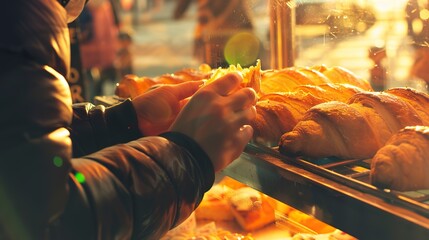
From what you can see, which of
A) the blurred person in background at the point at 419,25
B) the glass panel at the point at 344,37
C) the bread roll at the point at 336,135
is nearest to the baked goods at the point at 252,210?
the bread roll at the point at 336,135

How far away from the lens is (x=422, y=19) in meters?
1.92

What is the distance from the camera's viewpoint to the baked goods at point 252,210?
6.16ft

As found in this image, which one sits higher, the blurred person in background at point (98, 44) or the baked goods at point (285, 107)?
the baked goods at point (285, 107)

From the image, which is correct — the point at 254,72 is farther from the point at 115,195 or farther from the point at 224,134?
the point at 115,195

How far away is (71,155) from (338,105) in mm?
860

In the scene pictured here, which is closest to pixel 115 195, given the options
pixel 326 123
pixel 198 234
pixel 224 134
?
pixel 224 134

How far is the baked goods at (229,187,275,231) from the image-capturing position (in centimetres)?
188

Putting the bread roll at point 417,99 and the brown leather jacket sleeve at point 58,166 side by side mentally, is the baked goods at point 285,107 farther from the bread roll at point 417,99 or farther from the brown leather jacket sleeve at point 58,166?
the brown leather jacket sleeve at point 58,166

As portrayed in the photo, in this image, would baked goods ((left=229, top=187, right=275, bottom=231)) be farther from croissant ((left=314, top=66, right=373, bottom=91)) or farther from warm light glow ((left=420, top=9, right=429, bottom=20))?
warm light glow ((left=420, top=9, right=429, bottom=20))

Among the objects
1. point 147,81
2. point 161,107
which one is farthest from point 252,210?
point 147,81

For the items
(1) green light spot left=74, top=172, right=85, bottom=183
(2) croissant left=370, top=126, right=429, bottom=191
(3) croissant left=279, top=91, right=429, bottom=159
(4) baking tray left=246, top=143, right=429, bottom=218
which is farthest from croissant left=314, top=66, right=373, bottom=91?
(1) green light spot left=74, top=172, right=85, bottom=183

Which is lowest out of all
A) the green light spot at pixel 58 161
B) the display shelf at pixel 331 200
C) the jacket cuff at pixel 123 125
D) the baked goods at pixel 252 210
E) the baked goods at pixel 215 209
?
the baked goods at pixel 215 209

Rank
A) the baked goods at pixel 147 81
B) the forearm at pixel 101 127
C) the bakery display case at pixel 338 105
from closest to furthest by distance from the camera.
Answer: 1. the bakery display case at pixel 338 105
2. the forearm at pixel 101 127
3. the baked goods at pixel 147 81

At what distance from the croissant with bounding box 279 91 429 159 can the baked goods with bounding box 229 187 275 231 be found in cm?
38
